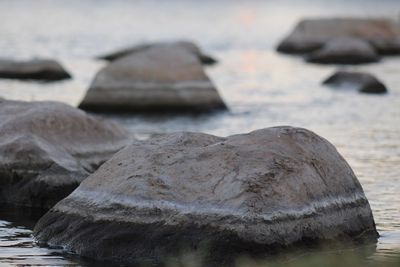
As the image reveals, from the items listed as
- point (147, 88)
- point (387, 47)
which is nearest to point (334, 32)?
point (387, 47)

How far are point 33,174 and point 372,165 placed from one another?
562 centimetres

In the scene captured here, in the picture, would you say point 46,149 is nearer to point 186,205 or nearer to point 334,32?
point 186,205

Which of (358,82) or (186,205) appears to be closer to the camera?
(186,205)

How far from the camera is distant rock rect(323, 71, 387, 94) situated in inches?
1144

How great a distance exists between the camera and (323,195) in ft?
38.0

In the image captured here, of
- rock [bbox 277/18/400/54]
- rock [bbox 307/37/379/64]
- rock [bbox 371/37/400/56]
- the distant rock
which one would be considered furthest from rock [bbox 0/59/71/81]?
rock [bbox 371/37/400/56]

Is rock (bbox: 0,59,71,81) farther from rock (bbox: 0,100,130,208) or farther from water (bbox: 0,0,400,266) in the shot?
rock (bbox: 0,100,130,208)

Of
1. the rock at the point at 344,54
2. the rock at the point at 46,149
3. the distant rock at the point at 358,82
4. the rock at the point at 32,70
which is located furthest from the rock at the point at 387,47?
the rock at the point at 46,149

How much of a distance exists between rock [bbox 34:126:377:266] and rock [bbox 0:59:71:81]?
59.6ft

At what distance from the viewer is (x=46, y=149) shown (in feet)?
45.8

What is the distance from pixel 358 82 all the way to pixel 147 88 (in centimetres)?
708

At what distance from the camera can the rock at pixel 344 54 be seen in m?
39.7

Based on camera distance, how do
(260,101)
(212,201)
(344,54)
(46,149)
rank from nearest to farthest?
(212,201) < (46,149) < (260,101) < (344,54)

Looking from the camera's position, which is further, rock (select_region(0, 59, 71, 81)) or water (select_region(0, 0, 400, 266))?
rock (select_region(0, 59, 71, 81))
